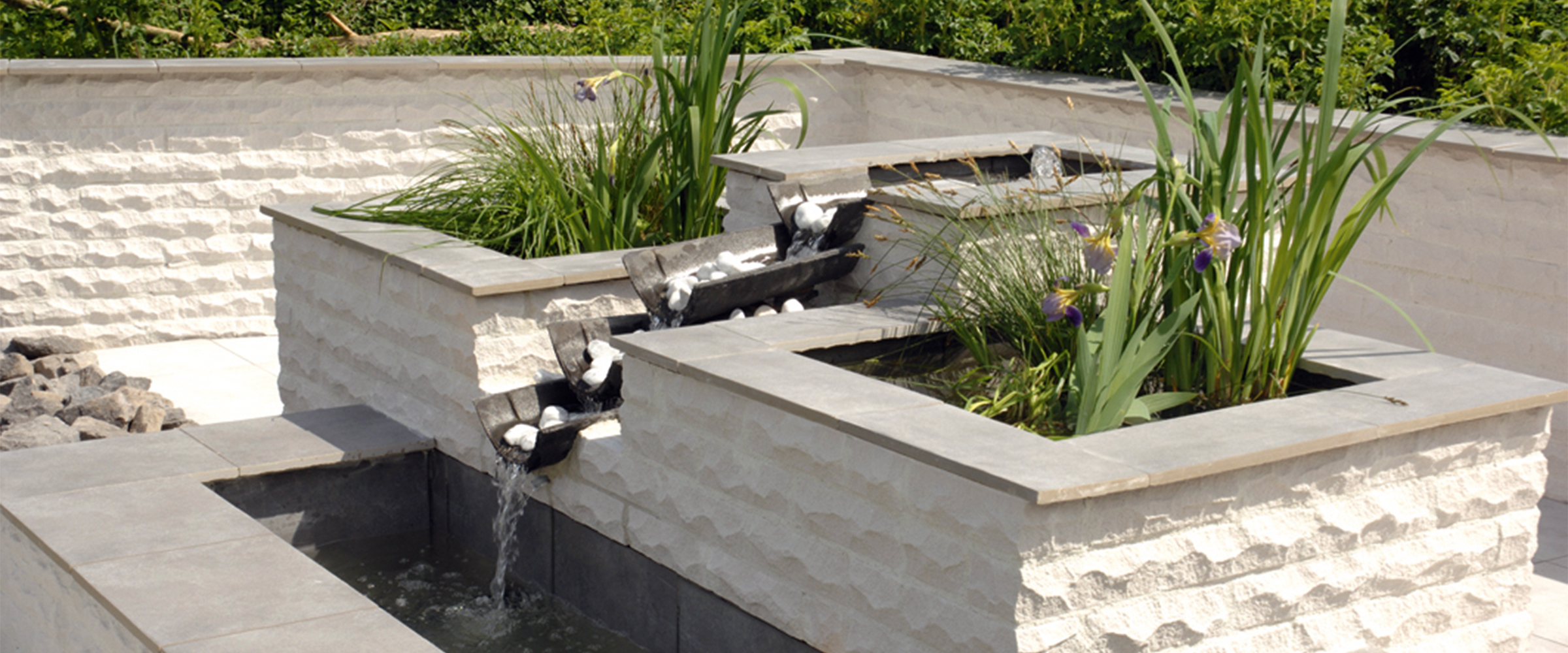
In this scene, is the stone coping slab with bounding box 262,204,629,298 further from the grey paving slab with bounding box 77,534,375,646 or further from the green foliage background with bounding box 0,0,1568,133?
the green foliage background with bounding box 0,0,1568,133

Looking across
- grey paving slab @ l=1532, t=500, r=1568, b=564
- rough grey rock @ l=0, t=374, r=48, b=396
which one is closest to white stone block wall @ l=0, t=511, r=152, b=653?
rough grey rock @ l=0, t=374, r=48, b=396

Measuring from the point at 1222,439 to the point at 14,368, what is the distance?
200 inches

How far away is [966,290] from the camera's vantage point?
12.3 ft

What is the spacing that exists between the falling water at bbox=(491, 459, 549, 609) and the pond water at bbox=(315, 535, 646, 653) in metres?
0.04

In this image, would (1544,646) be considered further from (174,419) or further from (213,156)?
(213,156)

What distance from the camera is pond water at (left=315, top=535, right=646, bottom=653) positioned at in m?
3.52

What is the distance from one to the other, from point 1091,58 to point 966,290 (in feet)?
12.0

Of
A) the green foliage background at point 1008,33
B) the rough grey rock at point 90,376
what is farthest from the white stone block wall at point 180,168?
the green foliage background at point 1008,33

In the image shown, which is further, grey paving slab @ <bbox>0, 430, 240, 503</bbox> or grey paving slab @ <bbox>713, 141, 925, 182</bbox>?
grey paving slab @ <bbox>713, 141, 925, 182</bbox>

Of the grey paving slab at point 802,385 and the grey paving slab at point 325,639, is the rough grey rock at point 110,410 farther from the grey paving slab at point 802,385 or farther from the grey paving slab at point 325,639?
the grey paving slab at point 802,385

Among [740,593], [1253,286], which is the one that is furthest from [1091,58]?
[740,593]

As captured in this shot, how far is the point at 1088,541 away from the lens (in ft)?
8.21

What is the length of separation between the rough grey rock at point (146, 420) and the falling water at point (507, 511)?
181 centimetres

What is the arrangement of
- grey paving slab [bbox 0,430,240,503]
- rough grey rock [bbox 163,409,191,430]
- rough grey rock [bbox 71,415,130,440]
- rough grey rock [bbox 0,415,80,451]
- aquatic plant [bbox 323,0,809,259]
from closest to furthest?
grey paving slab [bbox 0,430,240,503], aquatic plant [bbox 323,0,809,259], rough grey rock [bbox 0,415,80,451], rough grey rock [bbox 71,415,130,440], rough grey rock [bbox 163,409,191,430]
